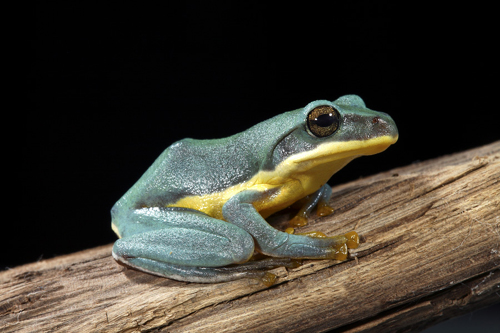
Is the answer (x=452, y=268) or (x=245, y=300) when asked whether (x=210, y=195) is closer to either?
(x=245, y=300)

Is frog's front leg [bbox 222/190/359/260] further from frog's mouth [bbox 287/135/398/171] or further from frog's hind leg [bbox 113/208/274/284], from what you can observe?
frog's mouth [bbox 287/135/398/171]

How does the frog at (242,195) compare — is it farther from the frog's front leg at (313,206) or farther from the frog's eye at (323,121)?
the frog's front leg at (313,206)

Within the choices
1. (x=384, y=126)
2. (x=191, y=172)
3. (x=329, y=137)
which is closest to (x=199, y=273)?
(x=191, y=172)

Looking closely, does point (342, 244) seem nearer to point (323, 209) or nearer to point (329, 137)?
point (323, 209)

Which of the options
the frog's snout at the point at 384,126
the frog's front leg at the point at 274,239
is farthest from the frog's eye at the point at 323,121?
the frog's front leg at the point at 274,239

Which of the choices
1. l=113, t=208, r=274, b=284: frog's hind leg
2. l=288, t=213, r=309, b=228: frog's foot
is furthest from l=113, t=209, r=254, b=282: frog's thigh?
l=288, t=213, r=309, b=228: frog's foot

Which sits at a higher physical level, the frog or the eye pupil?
the eye pupil
